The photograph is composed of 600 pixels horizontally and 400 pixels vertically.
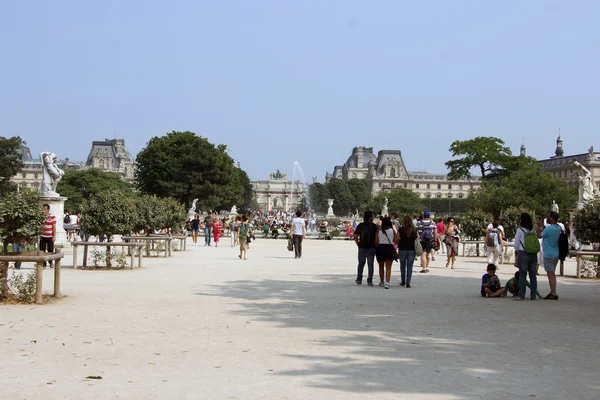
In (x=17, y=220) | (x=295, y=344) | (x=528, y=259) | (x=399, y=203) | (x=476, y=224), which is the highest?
(x=399, y=203)

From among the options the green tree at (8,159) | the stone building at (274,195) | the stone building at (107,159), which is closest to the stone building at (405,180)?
the stone building at (274,195)

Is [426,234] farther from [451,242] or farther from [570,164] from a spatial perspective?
[570,164]

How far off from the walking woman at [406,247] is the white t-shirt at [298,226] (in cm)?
916

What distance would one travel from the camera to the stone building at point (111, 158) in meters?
172

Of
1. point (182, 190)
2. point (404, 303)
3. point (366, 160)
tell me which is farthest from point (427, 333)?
point (366, 160)

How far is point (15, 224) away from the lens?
1239 cm

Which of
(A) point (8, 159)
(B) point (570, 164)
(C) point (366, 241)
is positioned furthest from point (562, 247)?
(B) point (570, 164)

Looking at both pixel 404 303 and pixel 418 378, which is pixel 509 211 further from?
pixel 418 378

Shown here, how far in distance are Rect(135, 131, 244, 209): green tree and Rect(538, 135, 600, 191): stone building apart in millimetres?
62046

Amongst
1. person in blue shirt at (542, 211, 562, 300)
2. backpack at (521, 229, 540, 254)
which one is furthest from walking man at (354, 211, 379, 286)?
person in blue shirt at (542, 211, 562, 300)

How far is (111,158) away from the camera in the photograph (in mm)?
174250

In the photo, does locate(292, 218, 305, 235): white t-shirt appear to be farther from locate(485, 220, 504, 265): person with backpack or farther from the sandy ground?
the sandy ground

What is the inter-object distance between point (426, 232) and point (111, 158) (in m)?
160

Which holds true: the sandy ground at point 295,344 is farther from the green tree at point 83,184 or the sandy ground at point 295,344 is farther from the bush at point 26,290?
the green tree at point 83,184
